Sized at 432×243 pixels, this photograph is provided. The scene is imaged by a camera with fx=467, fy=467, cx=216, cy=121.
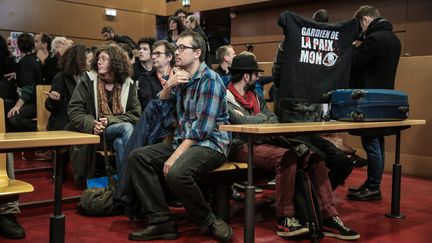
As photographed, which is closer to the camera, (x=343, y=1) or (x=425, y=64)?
(x=425, y=64)

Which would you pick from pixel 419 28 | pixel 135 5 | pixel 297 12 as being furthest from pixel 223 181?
pixel 135 5

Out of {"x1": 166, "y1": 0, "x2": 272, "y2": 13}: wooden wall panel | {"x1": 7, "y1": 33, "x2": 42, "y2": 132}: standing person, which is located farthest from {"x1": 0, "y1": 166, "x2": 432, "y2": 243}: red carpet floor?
{"x1": 166, "y1": 0, "x2": 272, "y2": 13}: wooden wall panel

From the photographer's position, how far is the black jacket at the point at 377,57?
12.2ft

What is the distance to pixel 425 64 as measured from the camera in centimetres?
484

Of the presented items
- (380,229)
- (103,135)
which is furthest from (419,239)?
(103,135)

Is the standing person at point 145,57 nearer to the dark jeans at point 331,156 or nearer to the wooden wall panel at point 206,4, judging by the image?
the dark jeans at point 331,156

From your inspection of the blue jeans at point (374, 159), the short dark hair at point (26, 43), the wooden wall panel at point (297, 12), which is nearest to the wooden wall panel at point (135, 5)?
the wooden wall panel at point (297, 12)

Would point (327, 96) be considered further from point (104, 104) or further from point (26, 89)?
point (26, 89)

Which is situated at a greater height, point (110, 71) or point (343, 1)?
point (343, 1)

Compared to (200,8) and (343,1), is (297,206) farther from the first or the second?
(200,8)

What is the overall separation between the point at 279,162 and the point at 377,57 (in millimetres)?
1599

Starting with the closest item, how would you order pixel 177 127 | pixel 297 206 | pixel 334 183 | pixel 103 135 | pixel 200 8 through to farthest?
1. pixel 297 206
2. pixel 177 127
3. pixel 334 183
4. pixel 103 135
5. pixel 200 8

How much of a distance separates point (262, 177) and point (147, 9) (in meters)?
6.66

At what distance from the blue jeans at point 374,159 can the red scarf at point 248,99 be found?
109 cm
